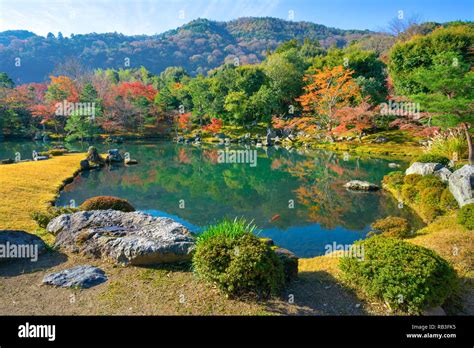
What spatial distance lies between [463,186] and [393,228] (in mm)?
2949

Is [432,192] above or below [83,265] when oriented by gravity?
above

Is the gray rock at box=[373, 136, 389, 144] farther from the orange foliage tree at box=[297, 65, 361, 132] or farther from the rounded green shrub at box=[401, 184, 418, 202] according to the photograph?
the rounded green shrub at box=[401, 184, 418, 202]

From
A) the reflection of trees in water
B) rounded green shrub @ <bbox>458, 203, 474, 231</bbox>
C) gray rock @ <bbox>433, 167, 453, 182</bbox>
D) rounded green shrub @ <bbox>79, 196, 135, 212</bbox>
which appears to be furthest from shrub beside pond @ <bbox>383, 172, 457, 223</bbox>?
rounded green shrub @ <bbox>79, 196, 135, 212</bbox>

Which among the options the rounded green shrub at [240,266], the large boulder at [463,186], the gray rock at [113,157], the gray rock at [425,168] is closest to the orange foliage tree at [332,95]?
the gray rock at [425,168]

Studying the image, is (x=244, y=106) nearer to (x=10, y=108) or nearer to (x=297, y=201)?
(x=297, y=201)

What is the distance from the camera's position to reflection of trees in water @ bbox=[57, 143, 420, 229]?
14578mm

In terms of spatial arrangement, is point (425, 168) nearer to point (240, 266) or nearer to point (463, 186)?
point (463, 186)

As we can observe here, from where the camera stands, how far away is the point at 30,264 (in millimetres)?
7840

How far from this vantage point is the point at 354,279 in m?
6.33

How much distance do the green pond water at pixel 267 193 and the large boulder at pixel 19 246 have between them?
578cm

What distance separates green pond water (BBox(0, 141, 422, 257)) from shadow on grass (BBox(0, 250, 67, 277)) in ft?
18.1

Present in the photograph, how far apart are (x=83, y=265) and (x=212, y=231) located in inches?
132

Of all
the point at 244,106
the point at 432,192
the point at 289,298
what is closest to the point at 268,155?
the point at 244,106

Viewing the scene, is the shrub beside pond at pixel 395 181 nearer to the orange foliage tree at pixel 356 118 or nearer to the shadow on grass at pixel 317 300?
the shadow on grass at pixel 317 300
